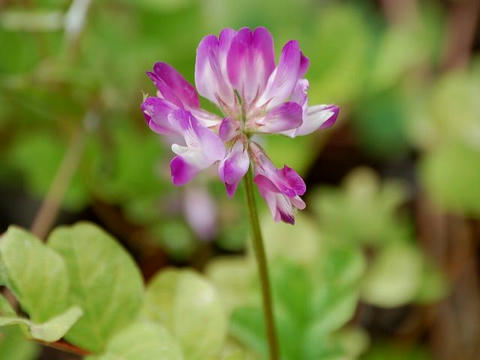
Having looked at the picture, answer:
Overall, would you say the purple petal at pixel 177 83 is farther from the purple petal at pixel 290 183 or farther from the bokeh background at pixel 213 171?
the bokeh background at pixel 213 171

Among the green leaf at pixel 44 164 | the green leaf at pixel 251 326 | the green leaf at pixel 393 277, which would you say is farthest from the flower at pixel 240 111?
the green leaf at pixel 44 164

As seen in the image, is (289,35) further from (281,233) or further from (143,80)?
(281,233)

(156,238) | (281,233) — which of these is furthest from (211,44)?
(156,238)

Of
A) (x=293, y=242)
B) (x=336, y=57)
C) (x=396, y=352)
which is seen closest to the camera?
(x=293, y=242)

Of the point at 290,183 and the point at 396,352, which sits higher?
the point at 290,183

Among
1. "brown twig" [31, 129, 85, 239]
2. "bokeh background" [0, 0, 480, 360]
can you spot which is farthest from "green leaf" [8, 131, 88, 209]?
"brown twig" [31, 129, 85, 239]

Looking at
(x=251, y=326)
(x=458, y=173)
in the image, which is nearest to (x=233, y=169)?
(x=251, y=326)

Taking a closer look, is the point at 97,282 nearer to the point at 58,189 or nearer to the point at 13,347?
the point at 13,347
